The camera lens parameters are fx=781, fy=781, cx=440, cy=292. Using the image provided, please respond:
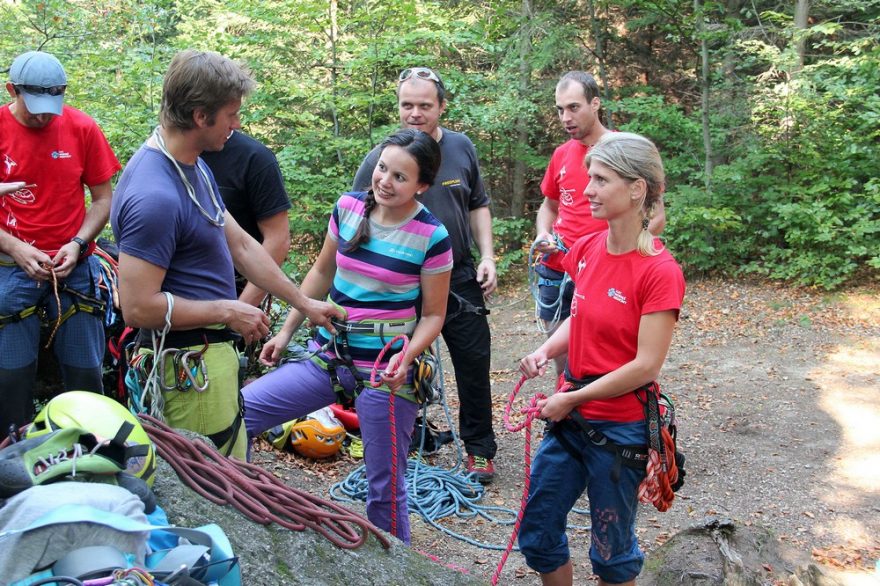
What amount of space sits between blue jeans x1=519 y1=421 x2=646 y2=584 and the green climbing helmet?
56.0 inches

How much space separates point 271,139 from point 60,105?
6.09 m

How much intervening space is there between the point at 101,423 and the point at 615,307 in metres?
1.65

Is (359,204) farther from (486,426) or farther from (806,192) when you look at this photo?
(806,192)

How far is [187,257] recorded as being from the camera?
106 inches

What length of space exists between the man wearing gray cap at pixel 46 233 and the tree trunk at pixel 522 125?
27.6 feet

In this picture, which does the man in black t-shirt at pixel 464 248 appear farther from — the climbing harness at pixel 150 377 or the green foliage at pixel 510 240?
the green foliage at pixel 510 240

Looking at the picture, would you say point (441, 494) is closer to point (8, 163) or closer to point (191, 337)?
point (191, 337)

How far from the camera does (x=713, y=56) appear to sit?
444 inches

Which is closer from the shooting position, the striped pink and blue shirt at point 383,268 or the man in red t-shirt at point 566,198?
the striped pink and blue shirt at point 383,268

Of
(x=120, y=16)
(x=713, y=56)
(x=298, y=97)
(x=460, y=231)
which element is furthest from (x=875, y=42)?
(x=120, y=16)

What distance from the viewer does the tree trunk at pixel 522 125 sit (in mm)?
12070

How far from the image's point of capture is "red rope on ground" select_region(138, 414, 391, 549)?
2213mm

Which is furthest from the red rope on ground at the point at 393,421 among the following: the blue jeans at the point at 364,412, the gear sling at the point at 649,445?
the gear sling at the point at 649,445

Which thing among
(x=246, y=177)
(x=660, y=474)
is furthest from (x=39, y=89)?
(x=660, y=474)
